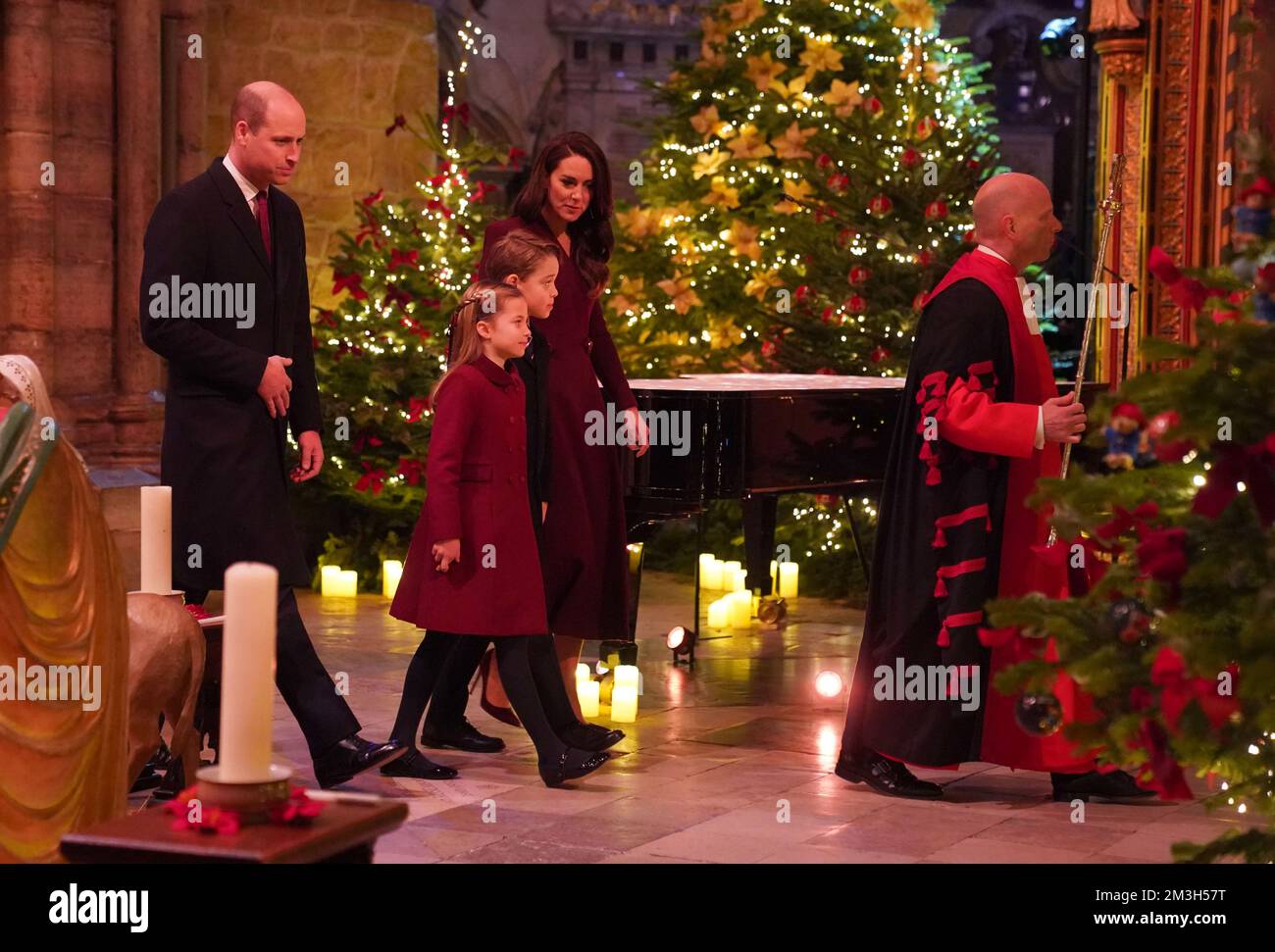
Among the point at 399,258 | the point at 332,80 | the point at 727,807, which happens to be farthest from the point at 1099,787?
the point at 332,80

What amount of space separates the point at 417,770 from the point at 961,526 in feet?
5.55

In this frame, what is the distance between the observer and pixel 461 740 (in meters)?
5.96

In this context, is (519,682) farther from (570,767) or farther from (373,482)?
(373,482)

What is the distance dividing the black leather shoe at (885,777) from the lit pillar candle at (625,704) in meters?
1.22

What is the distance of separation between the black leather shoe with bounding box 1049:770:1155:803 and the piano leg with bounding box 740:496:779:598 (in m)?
3.46

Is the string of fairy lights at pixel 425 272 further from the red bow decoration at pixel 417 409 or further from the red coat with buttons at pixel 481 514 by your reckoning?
the red coat with buttons at pixel 481 514

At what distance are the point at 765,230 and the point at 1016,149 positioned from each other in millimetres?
8257

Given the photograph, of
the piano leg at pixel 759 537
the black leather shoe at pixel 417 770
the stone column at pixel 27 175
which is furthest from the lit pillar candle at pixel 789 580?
the black leather shoe at pixel 417 770

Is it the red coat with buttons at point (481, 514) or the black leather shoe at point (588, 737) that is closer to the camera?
the red coat with buttons at point (481, 514)

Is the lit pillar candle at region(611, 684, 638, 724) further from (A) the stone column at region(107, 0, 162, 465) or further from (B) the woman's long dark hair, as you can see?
(A) the stone column at region(107, 0, 162, 465)

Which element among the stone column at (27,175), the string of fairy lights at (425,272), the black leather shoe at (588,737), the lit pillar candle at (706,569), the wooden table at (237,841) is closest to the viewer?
the wooden table at (237,841)

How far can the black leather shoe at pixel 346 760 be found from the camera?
16.7ft

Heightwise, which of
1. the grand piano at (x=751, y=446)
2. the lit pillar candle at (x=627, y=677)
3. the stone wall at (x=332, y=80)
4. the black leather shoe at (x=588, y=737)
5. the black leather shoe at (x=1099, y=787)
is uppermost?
the stone wall at (x=332, y=80)
